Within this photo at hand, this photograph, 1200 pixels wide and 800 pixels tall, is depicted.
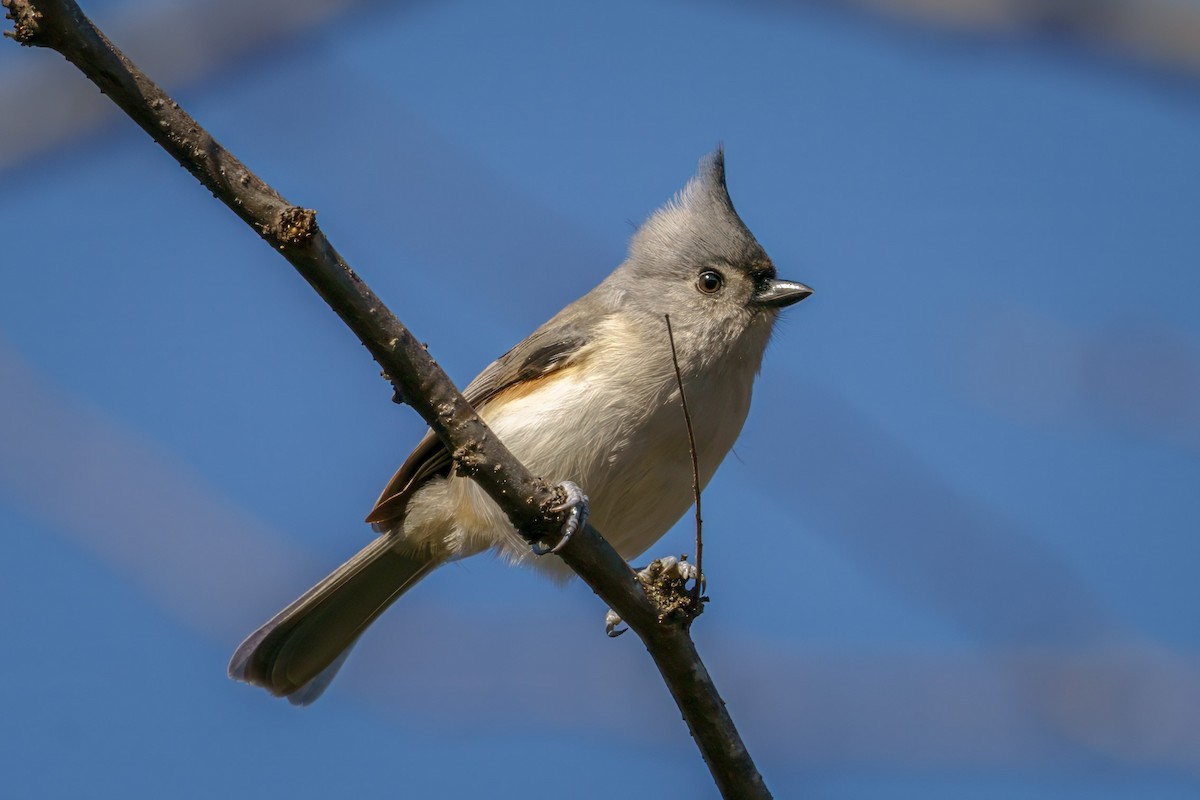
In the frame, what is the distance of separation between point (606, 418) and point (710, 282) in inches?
31.4

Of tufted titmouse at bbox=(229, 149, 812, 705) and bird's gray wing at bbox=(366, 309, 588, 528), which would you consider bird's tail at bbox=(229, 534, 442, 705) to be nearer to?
tufted titmouse at bbox=(229, 149, 812, 705)

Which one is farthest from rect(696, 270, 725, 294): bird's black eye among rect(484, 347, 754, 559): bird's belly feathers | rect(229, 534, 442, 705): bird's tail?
rect(229, 534, 442, 705): bird's tail

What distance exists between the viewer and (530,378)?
144 inches

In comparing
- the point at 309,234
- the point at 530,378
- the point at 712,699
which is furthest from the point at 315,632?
the point at 309,234

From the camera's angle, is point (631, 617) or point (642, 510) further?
→ point (642, 510)

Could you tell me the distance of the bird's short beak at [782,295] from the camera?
151 inches

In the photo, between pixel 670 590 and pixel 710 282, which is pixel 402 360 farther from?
pixel 710 282

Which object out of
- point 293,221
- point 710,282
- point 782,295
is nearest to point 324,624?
point 710,282

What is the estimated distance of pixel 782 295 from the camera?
384 cm

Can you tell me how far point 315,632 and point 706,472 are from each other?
4.70 feet

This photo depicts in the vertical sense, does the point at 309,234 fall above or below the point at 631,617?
above

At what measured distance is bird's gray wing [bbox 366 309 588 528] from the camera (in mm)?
3539

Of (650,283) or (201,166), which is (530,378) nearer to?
(650,283)

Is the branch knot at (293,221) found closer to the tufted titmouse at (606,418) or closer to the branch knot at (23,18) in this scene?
the branch knot at (23,18)
